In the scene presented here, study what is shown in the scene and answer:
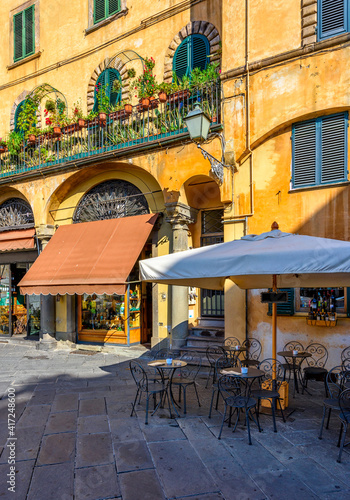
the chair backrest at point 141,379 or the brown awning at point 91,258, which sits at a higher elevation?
the brown awning at point 91,258

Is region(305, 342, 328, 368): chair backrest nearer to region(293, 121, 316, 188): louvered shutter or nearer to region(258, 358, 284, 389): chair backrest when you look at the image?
region(258, 358, 284, 389): chair backrest

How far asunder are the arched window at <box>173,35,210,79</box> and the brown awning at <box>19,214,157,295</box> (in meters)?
4.09

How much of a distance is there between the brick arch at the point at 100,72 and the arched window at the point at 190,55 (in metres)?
1.67

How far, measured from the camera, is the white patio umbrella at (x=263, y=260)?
4164 millimetres

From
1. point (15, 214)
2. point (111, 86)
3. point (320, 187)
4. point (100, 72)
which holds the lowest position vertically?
point (320, 187)

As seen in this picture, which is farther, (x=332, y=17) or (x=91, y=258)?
(x=91, y=258)

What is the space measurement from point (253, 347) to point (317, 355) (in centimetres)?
128

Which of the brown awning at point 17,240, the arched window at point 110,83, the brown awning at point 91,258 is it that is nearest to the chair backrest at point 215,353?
the brown awning at point 91,258

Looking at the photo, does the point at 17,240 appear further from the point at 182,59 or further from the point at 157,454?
the point at 157,454

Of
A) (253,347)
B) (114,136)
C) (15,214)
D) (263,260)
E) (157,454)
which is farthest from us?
(15,214)

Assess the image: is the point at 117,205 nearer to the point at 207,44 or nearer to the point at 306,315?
the point at 207,44

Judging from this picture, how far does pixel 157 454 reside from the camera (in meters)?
4.24

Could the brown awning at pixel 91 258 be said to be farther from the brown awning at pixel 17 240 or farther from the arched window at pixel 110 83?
the arched window at pixel 110 83

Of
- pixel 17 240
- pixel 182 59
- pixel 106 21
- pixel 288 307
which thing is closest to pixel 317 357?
pixel 288 307
